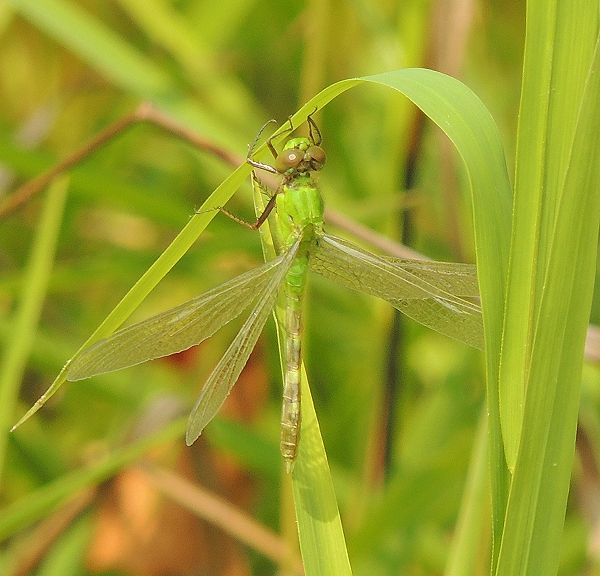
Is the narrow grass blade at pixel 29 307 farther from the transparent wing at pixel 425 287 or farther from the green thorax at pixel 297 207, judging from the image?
the transparent wing at pixel 425 287

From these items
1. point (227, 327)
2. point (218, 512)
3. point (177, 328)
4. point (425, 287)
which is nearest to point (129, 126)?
point (177, 328)

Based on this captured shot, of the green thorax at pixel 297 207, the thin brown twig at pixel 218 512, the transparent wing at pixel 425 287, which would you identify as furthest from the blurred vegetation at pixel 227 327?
the transparent wing at pixel 425 287

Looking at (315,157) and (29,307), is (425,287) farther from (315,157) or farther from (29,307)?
(29,307)

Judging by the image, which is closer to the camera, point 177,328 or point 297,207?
point 177,328

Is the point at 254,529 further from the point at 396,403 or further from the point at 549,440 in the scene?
the point at 549,440

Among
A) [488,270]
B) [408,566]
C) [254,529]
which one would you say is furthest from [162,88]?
[488,270]
